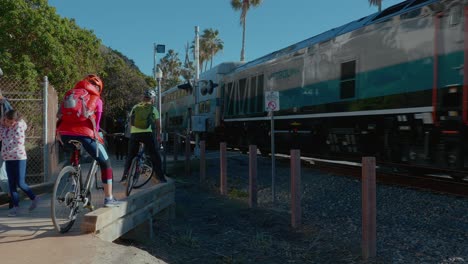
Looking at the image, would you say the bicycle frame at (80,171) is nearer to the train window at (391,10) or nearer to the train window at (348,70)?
the train window at (348,70)

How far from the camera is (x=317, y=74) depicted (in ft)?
39.6

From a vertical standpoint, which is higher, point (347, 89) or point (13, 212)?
point (347, 89)

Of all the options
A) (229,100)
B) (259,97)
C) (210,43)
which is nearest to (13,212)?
(259,97)

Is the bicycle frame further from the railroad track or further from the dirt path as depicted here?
the railroad track

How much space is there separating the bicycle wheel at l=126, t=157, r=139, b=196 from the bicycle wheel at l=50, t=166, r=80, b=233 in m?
1.85

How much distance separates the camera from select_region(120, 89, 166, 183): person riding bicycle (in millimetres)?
7359

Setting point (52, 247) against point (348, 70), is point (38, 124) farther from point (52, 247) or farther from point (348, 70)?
point (348, 70)

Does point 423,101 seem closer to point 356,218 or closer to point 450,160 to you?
point 450,160

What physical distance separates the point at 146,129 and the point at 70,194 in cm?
247

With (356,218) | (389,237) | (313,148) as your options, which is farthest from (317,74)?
(389,237)

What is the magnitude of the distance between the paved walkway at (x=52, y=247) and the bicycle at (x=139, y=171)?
6.02 feet

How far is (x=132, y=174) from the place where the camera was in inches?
285

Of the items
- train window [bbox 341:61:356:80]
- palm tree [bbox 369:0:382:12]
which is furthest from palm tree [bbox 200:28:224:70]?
train window [bbox 341:61:356:80]

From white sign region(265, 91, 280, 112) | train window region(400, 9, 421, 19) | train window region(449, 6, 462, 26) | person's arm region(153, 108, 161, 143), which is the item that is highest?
train window region(400, 9, 421, 19)
